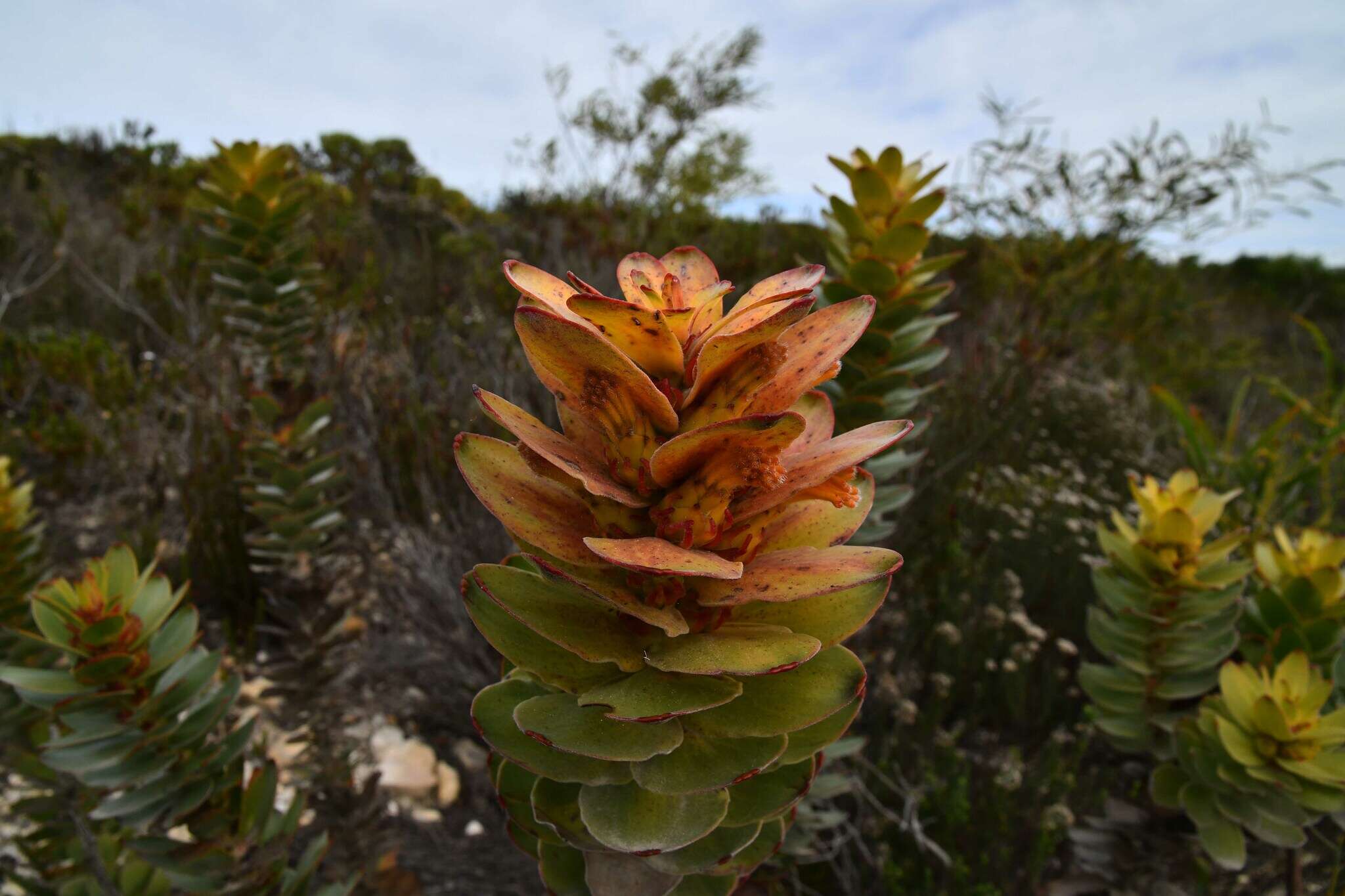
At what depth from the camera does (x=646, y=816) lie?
2.17 feet

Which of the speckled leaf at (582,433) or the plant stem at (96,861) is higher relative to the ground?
the speckled leaf at (582,433)

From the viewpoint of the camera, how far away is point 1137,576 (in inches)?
63.9

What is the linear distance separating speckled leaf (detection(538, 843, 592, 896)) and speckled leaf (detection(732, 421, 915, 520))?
421 mm

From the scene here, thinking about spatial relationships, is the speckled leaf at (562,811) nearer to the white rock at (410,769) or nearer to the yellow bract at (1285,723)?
the yellow bract at (1285,723)

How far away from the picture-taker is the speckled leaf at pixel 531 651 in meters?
0.68

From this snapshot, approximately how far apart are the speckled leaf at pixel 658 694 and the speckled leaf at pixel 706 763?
0.19ft

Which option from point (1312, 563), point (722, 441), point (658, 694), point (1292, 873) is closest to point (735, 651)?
point (658, 694)

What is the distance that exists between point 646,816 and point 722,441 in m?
0.34

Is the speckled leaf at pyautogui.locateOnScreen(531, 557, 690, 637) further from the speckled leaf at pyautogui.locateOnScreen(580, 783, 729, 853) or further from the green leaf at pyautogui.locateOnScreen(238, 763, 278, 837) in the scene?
the green leaf at pyautogui.locateOnScreen(238, 763, 278, 837)

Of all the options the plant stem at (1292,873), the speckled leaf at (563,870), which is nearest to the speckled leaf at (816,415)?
the speckled leaf at (563,870)

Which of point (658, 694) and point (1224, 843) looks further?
point (1224, 843)

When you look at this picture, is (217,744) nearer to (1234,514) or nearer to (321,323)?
(321,323)

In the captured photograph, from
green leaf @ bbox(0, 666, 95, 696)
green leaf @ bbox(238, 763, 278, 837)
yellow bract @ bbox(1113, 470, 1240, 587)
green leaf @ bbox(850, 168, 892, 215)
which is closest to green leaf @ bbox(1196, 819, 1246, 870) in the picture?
yellow bract @ bbox(1113, 470, 1240, 587)

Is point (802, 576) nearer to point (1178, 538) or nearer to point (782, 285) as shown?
point (782, 285)
